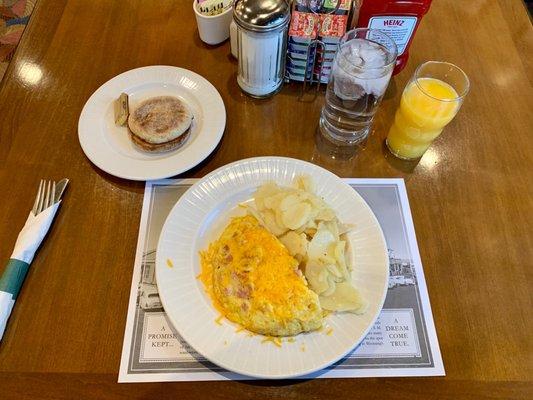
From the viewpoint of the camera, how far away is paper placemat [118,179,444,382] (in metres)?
0.79

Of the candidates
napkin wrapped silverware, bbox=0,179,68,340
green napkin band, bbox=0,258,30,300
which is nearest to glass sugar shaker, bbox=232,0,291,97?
napkin wrapped silverware, bbox=0,179,68,340

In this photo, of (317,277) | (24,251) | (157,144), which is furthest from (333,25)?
(24,251)

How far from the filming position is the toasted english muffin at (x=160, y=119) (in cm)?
100

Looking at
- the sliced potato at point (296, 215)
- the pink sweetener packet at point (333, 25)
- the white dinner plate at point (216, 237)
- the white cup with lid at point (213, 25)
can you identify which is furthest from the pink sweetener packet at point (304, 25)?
the sliced potato at point (296, 215)

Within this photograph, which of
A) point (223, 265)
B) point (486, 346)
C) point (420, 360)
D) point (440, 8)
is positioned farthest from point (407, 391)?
point (440, 8)

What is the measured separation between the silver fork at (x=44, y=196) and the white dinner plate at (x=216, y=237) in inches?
12.4

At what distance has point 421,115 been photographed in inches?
38.0

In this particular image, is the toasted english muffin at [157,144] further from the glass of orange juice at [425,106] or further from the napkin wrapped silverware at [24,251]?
the glass of orange juice at [425,106]

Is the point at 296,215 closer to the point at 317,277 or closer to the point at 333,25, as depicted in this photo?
the point at 317,277

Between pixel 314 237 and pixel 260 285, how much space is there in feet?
0.51

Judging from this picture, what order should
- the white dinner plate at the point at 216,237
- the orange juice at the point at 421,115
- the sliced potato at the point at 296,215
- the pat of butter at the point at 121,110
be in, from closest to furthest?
the white dinner plate at the point at 216,237, the sliced potato at the point at 296,215, the orange juice at the point at 421,115, the pat of butter at the point at 121,110

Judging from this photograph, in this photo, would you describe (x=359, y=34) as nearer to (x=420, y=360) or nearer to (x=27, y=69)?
(x=420, y=360)

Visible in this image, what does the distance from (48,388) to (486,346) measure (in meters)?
0.88

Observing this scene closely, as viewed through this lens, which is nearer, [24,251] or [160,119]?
[24,251]
